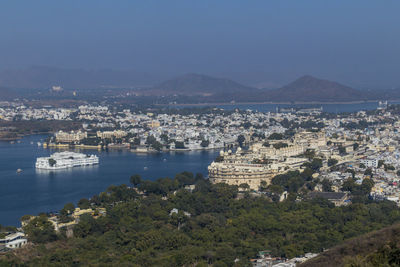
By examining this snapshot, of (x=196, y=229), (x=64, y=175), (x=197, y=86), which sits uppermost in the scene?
(x=197, y=86)

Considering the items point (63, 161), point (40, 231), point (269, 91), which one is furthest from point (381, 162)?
point (269, 91)

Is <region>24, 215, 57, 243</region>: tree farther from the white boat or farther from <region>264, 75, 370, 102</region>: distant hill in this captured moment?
<region>264, 75, 370, 102</region>: distant hill

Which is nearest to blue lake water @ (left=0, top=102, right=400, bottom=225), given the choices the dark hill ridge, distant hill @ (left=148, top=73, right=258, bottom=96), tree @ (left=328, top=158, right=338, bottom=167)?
tree @ (left=328, top=158, right=338, bottom=167)

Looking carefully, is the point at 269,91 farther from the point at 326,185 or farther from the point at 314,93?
the point at 326,185

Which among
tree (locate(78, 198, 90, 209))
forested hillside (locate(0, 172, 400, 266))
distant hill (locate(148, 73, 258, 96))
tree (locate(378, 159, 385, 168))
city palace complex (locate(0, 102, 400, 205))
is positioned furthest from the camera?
distant hill (locate(148, 73, 258, 96))

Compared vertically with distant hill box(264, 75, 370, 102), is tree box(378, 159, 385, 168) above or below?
below

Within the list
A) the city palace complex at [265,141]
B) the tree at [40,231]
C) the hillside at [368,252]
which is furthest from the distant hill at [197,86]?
the hillside at [368,252]
